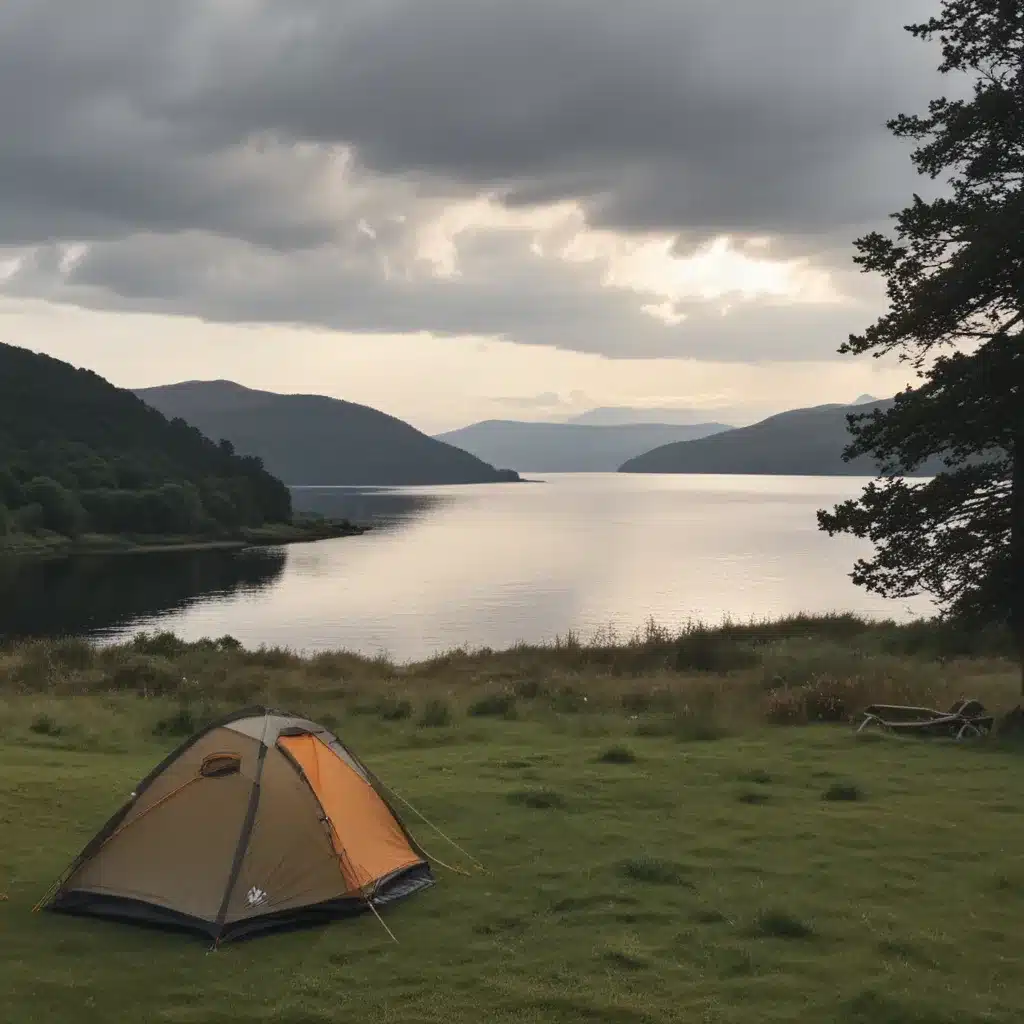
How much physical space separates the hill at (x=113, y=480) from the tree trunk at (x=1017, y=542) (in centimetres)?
12399

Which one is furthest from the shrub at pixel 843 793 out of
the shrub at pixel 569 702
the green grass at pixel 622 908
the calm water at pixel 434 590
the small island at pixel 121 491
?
the small island at pixel 121 491

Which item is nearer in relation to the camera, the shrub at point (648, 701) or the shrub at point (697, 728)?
the shrub at point (697, 728)

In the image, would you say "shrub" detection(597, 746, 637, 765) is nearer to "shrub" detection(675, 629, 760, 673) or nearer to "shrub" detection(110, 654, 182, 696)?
"shrub" detection(110, 654, 182, 696)

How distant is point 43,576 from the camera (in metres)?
96.1

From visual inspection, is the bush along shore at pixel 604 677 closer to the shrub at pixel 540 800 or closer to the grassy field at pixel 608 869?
the grassy field at pixel 608 869

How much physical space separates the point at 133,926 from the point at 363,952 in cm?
264

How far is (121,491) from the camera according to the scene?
148375mm

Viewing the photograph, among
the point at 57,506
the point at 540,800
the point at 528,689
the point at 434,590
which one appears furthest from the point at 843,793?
the point at 57,506

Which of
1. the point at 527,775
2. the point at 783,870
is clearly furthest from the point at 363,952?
the point at 527,775

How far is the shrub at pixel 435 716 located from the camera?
2264cm

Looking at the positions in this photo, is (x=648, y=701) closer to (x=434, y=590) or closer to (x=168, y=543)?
(x=434, y=590)

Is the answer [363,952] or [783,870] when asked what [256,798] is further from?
[783,870]

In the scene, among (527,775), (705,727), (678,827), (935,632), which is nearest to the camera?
(678,827)

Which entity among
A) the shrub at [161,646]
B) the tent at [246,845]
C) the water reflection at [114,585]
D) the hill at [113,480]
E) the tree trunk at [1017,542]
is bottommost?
the water reflection at [114,585]
